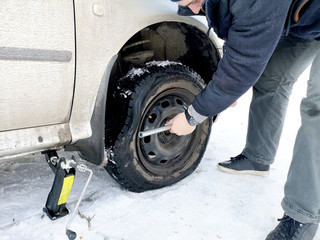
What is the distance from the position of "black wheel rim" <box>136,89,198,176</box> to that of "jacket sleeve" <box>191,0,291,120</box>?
18.7 inches

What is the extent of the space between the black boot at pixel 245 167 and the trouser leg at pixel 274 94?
1.5 inches

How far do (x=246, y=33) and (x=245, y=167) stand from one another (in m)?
1.30

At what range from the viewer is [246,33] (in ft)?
3.23

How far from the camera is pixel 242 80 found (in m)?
1.07

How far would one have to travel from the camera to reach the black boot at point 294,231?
1.39 m

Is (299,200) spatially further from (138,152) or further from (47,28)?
(47,28)

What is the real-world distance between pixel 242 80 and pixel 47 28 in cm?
74

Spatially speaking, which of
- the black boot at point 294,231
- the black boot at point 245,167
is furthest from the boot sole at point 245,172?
the black boot at point 294,231

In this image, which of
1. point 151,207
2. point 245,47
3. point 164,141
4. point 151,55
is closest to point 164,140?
point 164,141

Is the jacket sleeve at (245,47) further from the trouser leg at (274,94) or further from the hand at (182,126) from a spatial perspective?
the trouser leg at (274,94)

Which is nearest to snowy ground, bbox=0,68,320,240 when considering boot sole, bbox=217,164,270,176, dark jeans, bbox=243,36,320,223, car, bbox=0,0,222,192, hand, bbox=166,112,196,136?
boot sole, bbox=217,164,270,176

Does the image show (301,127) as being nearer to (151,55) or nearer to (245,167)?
(245,167)

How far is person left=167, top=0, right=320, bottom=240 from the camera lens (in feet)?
3.23

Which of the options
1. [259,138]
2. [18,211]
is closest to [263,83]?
[259,138]
